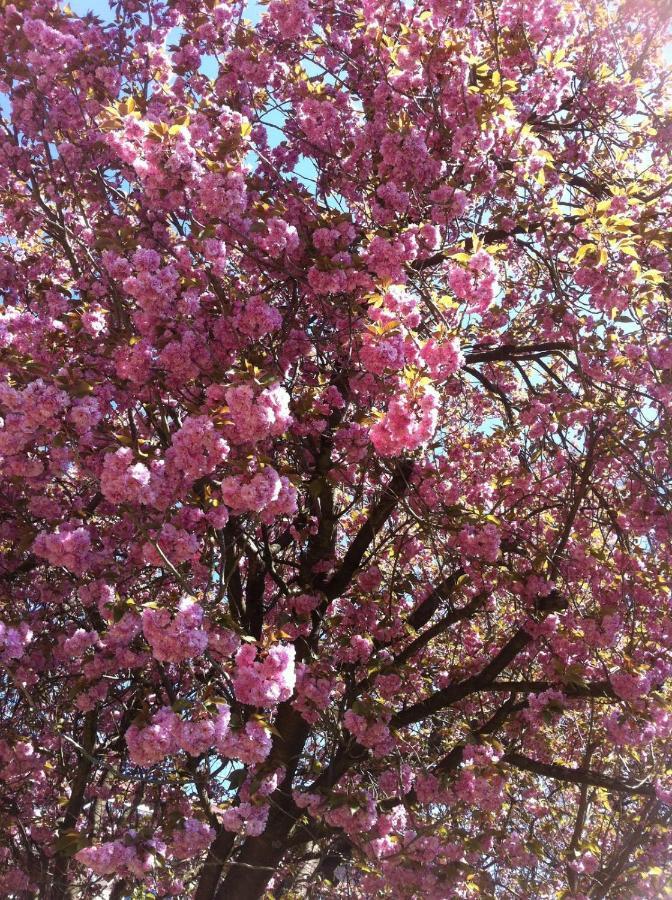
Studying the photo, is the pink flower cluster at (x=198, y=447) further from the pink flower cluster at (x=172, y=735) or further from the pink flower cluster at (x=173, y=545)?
the pink flower cluster at (x=172, y=735)

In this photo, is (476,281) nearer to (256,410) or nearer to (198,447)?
(256,410)

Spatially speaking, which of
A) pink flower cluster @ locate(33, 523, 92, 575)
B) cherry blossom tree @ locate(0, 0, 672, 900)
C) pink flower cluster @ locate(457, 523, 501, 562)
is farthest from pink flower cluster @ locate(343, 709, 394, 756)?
pink flower cluster @ locate(33, 523, 92, 575)

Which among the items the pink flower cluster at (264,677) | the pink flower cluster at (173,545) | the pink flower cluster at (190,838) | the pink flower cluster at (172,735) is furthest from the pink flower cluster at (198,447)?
the pink flower cluster at (190,838)

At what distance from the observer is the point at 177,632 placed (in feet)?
9.73

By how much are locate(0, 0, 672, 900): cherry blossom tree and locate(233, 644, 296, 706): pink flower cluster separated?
0.06 ft

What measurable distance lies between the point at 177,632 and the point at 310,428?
5.91 ft

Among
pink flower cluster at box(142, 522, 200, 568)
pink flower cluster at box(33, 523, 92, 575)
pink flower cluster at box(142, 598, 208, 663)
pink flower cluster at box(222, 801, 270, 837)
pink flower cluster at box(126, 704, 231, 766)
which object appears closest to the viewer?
pink flower cluster at box(142, 598, 208, 663)

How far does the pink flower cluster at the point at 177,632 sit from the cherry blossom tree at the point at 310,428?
13 mm

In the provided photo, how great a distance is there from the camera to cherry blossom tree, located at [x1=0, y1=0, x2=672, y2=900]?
3281 mm

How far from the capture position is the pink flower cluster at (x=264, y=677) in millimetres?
3049

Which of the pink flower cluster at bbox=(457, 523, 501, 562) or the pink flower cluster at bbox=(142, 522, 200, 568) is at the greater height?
the pink flower cluster at bbox=(457, 523, 501, 562)

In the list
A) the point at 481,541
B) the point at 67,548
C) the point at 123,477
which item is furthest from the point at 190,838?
the point at 481,541

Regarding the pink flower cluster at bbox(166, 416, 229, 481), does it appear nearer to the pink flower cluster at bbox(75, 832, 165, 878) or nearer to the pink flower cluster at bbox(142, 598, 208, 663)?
the pink flower cluster at bbox(142, 598, 208, 663)

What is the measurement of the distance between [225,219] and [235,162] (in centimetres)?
28
